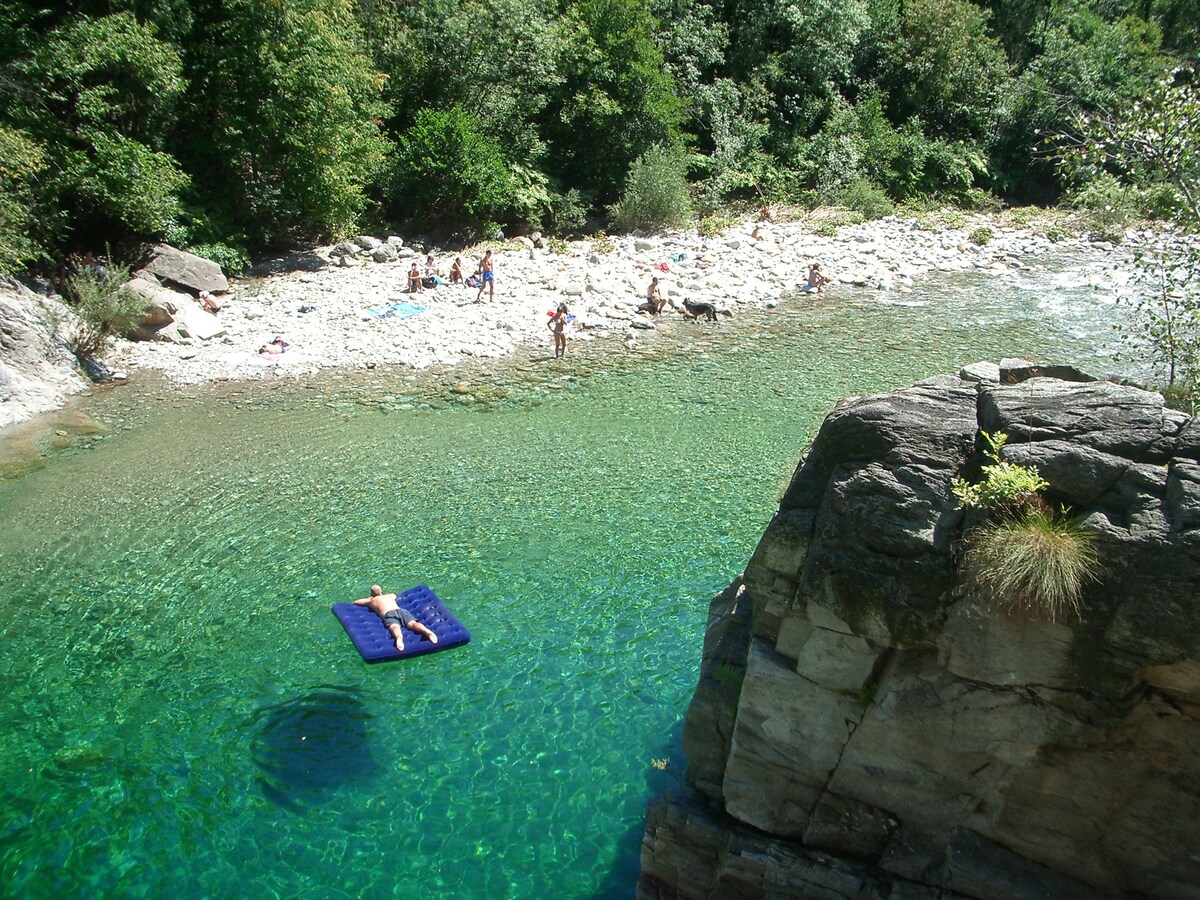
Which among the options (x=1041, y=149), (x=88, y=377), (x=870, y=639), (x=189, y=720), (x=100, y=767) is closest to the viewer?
(x=870, y=639)

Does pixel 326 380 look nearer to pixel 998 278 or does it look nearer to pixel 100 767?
pixel 100 767

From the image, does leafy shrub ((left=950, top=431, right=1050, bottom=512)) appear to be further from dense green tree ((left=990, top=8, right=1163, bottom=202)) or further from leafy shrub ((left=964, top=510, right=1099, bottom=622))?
dense green tree ((left=990, top=8, right=1163, bottom=202))

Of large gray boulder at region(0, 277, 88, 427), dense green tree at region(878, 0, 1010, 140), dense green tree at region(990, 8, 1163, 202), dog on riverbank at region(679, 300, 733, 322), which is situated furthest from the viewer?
dense green tree at region(878, 0, 1010, 140)

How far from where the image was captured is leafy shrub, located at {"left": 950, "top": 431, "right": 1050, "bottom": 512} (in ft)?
18.0

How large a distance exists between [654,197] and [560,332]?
44.3ft

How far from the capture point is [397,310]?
24703 millimetres

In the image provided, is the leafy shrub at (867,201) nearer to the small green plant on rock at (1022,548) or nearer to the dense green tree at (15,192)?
the dense green tree at (15,192)

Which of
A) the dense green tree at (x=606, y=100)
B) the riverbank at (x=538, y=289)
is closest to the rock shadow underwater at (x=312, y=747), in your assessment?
the riverbank at (x=538, y=289)

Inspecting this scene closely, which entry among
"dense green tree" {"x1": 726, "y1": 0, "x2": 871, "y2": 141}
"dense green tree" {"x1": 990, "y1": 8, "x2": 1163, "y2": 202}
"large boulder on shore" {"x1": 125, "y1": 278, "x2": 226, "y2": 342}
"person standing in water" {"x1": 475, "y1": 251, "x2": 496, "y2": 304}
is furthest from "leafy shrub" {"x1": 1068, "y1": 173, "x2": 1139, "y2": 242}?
"dense green tree" {"x1": 990, "y1": 8, "x2": 1163, "y2": 202}

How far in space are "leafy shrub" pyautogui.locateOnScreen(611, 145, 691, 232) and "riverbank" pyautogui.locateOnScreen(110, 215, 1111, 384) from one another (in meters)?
1.08

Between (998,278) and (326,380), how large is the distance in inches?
886

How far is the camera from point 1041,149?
1602 inches

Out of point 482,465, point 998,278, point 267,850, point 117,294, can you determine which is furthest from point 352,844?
point 998,278

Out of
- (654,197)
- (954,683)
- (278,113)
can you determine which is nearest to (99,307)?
(278,113)
